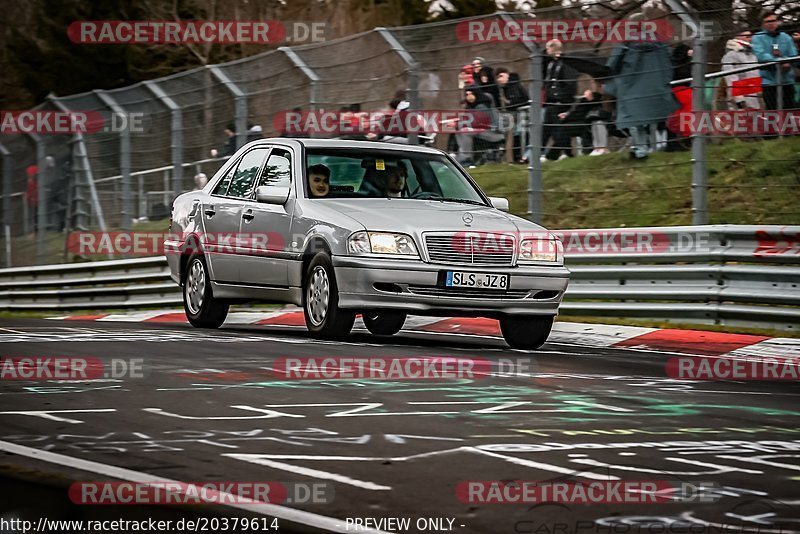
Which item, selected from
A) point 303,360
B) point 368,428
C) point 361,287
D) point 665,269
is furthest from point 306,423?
point 665,269

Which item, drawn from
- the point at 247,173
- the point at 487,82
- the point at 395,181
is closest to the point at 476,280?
the point at 395,181

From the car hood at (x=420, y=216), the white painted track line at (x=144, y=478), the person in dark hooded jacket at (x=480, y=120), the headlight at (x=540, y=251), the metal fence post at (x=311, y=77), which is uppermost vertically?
the metal fence post at (x=311, y=77)

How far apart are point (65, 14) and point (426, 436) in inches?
1789

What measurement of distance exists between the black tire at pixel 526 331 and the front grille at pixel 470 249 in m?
0.66

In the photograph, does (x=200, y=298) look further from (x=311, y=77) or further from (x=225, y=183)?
(x=311, y=77)

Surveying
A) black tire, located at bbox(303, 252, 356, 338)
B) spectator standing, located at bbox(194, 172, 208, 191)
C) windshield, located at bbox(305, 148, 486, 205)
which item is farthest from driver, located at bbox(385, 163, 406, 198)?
spectator standing, located at bbox(194, 172, 208, 191)

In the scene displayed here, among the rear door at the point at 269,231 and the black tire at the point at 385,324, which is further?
the black tire at the point at 385,324

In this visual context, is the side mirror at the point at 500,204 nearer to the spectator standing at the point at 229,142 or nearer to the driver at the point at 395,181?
the driver at the point at 395,181

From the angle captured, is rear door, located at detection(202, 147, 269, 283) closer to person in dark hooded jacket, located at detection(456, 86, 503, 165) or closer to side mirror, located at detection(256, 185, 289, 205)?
side mirror, located at detection(256, 185, 289, 205)

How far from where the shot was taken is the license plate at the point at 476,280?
10.5 metres

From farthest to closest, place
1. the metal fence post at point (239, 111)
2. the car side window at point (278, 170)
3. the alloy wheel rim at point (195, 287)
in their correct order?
the metal fence post at point (239, 111) → the alloy wheel rim at point (195, 287) → the car side window at point (278, 170)

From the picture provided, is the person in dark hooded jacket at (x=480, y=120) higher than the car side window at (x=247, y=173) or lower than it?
higher

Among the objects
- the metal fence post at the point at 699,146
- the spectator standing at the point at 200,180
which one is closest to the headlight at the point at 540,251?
the metal fence post at the point at 699,146

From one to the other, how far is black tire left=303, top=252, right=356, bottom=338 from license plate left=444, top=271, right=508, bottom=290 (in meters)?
0.79
